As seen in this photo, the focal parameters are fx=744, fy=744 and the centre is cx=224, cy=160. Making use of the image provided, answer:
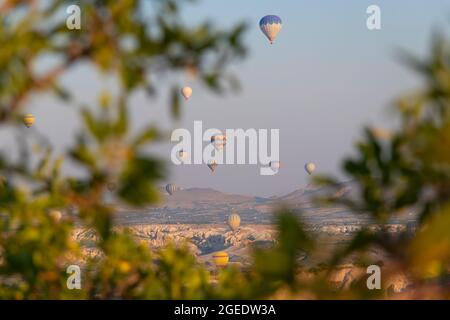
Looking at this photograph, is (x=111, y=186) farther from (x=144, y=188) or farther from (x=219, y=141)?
(x=219, y=141)

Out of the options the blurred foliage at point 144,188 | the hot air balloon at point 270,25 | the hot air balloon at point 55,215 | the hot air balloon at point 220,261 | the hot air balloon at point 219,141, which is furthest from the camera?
the hot air balloon at point 219,141

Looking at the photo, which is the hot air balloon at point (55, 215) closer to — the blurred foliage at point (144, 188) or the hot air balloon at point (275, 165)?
the blurred foliage at point (144, 188)

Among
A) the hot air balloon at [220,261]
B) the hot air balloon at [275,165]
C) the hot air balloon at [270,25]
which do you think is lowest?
the hot air balloon at [220,261]

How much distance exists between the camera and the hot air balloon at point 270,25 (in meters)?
96.6

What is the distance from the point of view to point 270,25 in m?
97.8

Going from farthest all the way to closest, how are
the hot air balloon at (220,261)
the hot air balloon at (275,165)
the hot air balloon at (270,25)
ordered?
the hot air balloon at (275,165) < the hot air balloon at (270,25) < the hot air balloon at (220,261)

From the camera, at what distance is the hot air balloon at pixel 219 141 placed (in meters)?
105

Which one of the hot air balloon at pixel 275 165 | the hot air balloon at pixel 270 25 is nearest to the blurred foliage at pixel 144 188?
the hot air balloon at pixel 270 25

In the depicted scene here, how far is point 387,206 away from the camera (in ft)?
12.0

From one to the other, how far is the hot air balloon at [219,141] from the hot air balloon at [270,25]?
1644 centimetres

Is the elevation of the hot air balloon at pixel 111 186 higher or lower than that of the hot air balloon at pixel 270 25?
lower

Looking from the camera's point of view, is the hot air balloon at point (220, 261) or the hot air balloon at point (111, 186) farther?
the hot air balloon at point (220, 261)

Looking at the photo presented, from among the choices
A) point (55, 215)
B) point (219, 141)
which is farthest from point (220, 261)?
point (219, 141)

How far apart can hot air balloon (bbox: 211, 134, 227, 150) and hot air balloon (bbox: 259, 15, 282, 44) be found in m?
16.4
